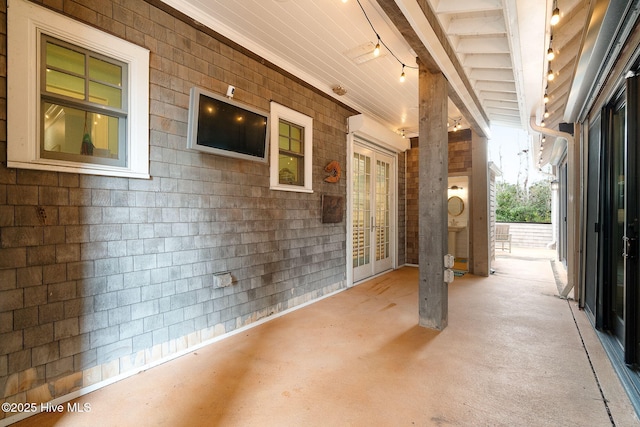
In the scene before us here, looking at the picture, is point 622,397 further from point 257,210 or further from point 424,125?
point 257,210

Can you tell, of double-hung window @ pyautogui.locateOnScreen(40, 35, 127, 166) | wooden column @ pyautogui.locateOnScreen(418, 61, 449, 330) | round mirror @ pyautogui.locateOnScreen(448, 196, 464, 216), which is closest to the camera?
double-hung window @ pyautogui.locateOnScreen(40, 35, 127, 166)

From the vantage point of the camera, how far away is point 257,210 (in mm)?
3223

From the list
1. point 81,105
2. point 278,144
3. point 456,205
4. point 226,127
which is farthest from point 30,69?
point 456,205

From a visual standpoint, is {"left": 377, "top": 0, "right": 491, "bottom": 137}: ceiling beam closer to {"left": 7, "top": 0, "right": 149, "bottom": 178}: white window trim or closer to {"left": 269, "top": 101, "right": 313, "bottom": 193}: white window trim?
{"left": 269, "top": 101, "right": 313, "bottom": 193}: white window trim

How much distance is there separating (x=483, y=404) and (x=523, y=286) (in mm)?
3806

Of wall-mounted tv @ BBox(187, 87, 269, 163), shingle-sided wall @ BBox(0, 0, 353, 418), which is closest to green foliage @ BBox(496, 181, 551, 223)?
shingle-sided wall @ BBox(0, 0, 353, 418)

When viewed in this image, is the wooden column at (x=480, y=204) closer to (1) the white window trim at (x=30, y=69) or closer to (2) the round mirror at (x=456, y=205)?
(2) the round mirror at (x=456, y=205)

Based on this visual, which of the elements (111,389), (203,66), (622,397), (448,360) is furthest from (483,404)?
(203,66)

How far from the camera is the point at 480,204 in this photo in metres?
5.45

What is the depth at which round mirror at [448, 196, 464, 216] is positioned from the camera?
6523 mm

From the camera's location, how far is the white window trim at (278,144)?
134 inches

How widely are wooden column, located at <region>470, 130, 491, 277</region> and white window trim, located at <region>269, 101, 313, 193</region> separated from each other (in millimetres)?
3481

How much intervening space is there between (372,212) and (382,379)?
12.0 ft

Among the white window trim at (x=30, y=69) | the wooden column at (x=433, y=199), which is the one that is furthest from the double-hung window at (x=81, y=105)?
the wooden column at (x=433, y=199)
